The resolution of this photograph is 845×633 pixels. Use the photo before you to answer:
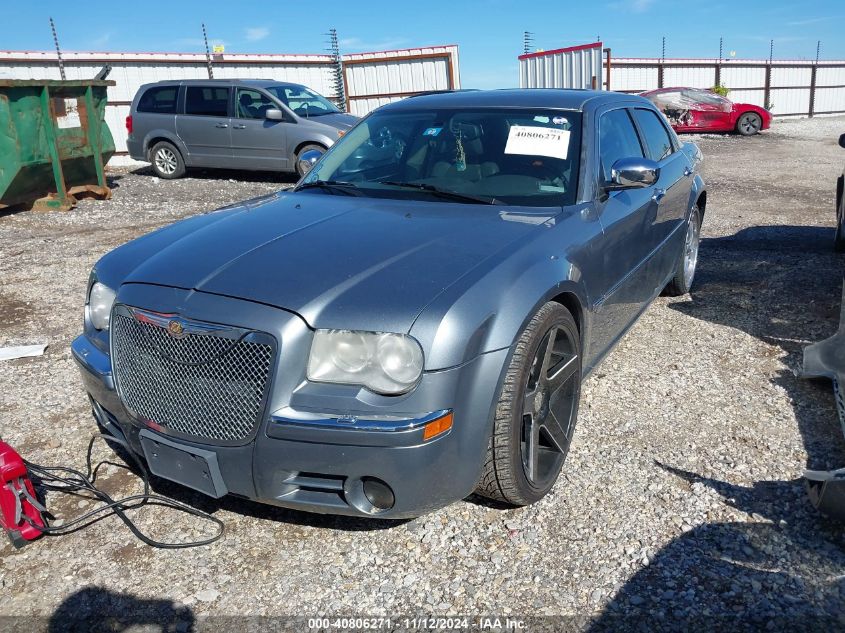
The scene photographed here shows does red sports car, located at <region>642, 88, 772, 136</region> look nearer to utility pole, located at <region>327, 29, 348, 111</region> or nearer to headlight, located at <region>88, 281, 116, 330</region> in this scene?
utility pole, located at <region>327, 29, 348, 111</region>

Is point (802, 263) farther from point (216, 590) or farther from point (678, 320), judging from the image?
point (216, 590)

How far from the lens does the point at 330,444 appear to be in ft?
7.53

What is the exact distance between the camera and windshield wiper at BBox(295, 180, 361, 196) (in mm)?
3722

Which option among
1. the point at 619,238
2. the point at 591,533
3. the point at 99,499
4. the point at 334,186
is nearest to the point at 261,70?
the point at 334,186

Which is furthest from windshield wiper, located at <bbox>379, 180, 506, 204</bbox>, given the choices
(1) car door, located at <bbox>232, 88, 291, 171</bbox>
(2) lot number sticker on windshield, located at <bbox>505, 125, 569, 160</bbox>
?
(1) car door, located at <bbox>232, 88, 291, 171</bbox>

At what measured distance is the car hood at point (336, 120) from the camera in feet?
38.7

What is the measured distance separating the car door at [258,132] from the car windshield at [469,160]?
328 inches

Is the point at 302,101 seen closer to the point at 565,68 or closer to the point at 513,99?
the point at 565,68

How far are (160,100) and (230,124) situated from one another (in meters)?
1.58

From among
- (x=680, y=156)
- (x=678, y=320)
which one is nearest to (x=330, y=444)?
(x=678, y=320)

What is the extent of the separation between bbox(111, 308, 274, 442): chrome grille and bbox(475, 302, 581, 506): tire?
87 centimetres

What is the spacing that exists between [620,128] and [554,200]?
1122mm

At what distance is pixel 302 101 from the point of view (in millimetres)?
12430

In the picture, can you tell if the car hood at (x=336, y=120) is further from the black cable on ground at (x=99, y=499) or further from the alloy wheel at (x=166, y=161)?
the black cable on ground at (x=99, y=499)
